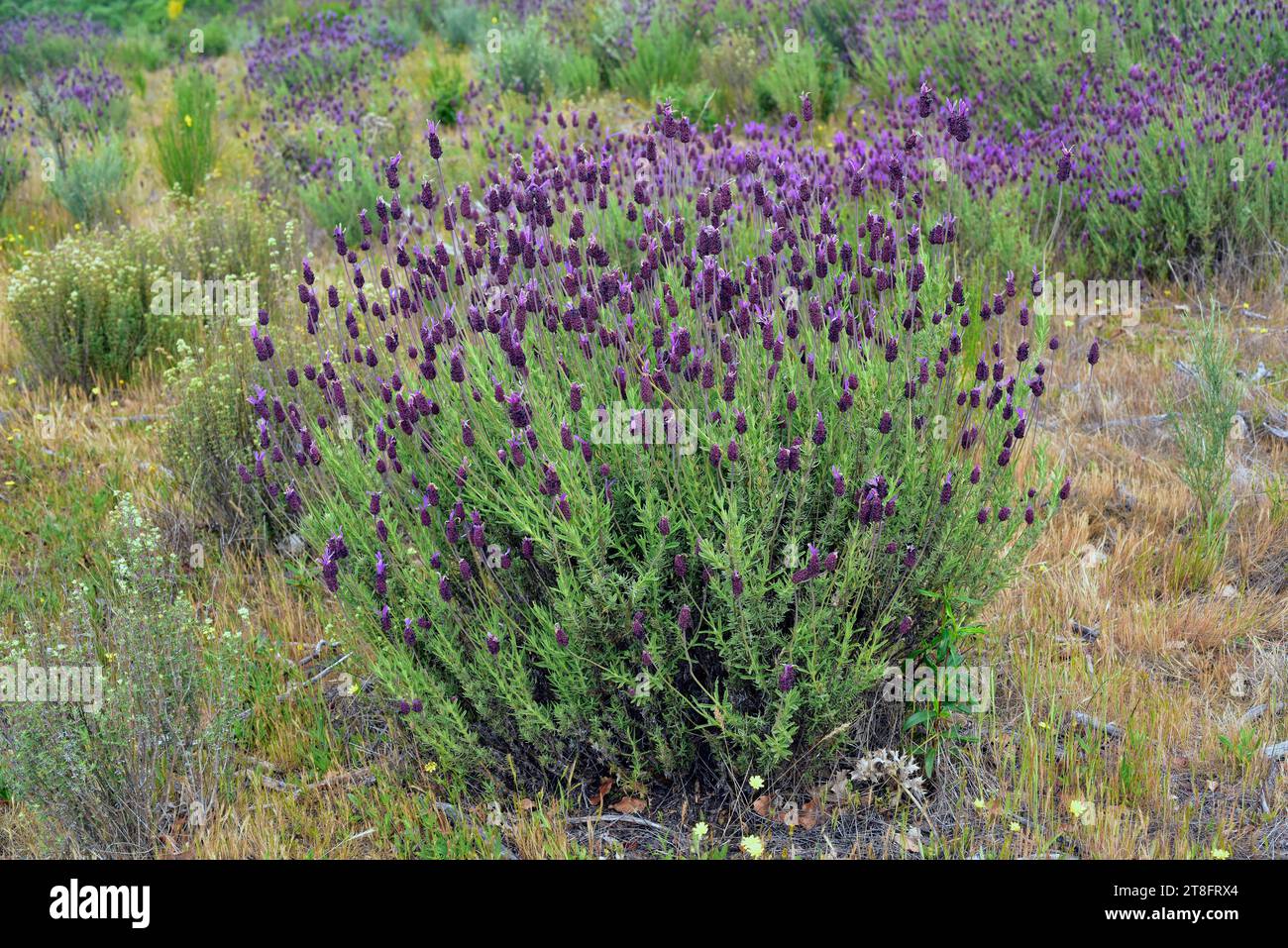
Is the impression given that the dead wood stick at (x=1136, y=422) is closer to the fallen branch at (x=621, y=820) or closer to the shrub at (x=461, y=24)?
the fallen branch at (x=621, y=820)

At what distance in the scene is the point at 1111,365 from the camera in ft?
15.6

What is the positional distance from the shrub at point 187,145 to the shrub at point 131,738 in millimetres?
5036

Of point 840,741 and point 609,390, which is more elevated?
point 609,390

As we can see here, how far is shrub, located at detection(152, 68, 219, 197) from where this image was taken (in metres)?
7.29

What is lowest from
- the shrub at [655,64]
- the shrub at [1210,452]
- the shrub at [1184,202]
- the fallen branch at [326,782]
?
the fallen branch at [326,782]

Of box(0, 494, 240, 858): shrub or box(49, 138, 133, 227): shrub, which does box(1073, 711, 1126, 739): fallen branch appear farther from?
box(49, 138, 133, 227): shrub

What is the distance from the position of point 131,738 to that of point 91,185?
18.0 ft

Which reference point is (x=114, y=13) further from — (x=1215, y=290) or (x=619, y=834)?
(x=619, y=834)

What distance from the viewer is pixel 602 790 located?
8.93ft

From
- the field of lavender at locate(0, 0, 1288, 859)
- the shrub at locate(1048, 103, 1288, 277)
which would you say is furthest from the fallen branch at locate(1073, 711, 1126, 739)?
the shrub at locate(1048, 103, 1288, 277)

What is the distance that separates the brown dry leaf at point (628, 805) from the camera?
106 inches

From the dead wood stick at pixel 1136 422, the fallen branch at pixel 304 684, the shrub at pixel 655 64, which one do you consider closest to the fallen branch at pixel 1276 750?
the dead wood stick at pixel 1136 422

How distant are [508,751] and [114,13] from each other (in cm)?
1497
